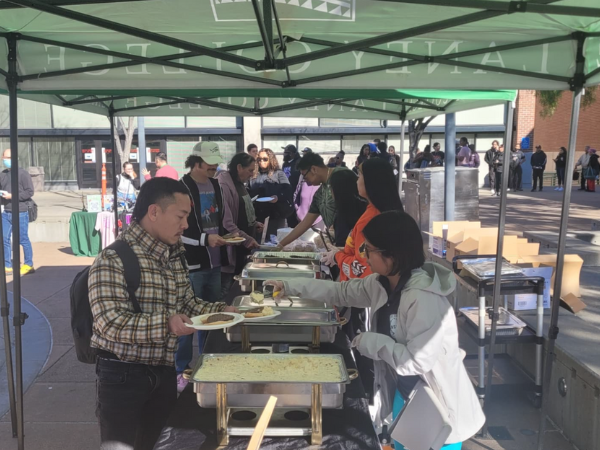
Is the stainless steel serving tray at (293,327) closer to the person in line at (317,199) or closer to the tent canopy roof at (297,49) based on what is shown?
the tent canopy roof at (297,49)

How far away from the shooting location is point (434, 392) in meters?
2.15

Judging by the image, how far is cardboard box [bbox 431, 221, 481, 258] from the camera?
626cm

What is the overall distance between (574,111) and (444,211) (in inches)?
211

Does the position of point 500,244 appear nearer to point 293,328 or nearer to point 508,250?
point 508,250

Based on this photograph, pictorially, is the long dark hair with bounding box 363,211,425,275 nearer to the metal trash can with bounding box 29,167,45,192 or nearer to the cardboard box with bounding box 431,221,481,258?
the cardboard box with bounding box 431,221,481,258

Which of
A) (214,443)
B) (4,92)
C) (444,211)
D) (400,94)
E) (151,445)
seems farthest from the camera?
(444,211)

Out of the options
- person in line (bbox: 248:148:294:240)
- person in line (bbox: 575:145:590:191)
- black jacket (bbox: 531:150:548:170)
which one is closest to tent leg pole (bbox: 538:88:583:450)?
person in line (bbox: 248:148:294:240)

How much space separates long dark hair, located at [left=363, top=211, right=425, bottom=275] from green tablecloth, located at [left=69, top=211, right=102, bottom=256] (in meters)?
8.33

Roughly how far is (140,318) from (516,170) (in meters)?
20.2

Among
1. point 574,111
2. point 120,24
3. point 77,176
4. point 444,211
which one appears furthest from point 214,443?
point 77,176

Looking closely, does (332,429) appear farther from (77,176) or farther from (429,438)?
(77,176)

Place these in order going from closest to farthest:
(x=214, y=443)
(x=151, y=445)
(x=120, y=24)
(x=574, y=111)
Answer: (x=214, y=443) < (x=151, y=445) < (x=120, y=24) < (x=574, y=111)

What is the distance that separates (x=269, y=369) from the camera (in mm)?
1964

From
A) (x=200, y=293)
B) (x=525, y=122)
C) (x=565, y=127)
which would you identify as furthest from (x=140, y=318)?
(x=565, y=127)
